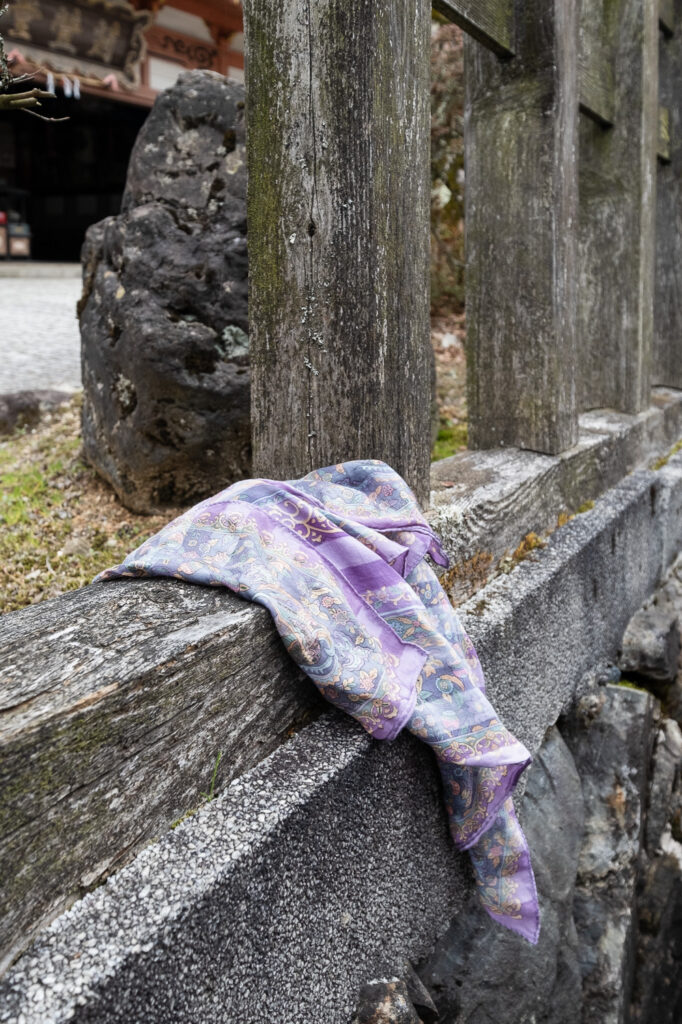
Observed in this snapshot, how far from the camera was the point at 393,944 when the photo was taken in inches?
60.2

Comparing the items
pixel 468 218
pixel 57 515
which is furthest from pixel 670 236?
pixel 57 515

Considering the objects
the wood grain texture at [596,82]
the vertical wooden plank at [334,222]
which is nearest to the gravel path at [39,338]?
the wood grain texture at [596,82]

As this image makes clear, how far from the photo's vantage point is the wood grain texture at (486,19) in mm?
2264

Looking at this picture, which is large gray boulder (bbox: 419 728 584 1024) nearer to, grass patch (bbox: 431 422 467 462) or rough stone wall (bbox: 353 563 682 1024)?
rough stone wall (bbox: 353 563 682 1024)

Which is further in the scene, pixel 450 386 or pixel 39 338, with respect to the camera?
pixel 39 338

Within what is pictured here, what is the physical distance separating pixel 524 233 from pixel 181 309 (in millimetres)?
1356

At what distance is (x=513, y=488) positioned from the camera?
92.8 inches

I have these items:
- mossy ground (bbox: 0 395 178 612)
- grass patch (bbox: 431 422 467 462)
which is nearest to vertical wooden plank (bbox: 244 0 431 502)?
mossy ground (bbox: 0 395 178 612)

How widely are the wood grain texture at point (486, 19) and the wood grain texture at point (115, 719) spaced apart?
174cm

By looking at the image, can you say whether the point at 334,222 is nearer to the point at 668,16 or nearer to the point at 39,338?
the point at 668,16

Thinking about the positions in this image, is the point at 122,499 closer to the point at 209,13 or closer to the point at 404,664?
the point at 404,664

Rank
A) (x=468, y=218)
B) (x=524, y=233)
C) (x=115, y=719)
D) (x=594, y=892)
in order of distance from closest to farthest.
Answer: (x=115, y=719) → (x=594, y=892) → (x=524, y=233) → (x=468, y=218)

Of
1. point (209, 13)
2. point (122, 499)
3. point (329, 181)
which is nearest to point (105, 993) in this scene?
point (329, 181)

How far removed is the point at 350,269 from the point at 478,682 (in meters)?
0.86
